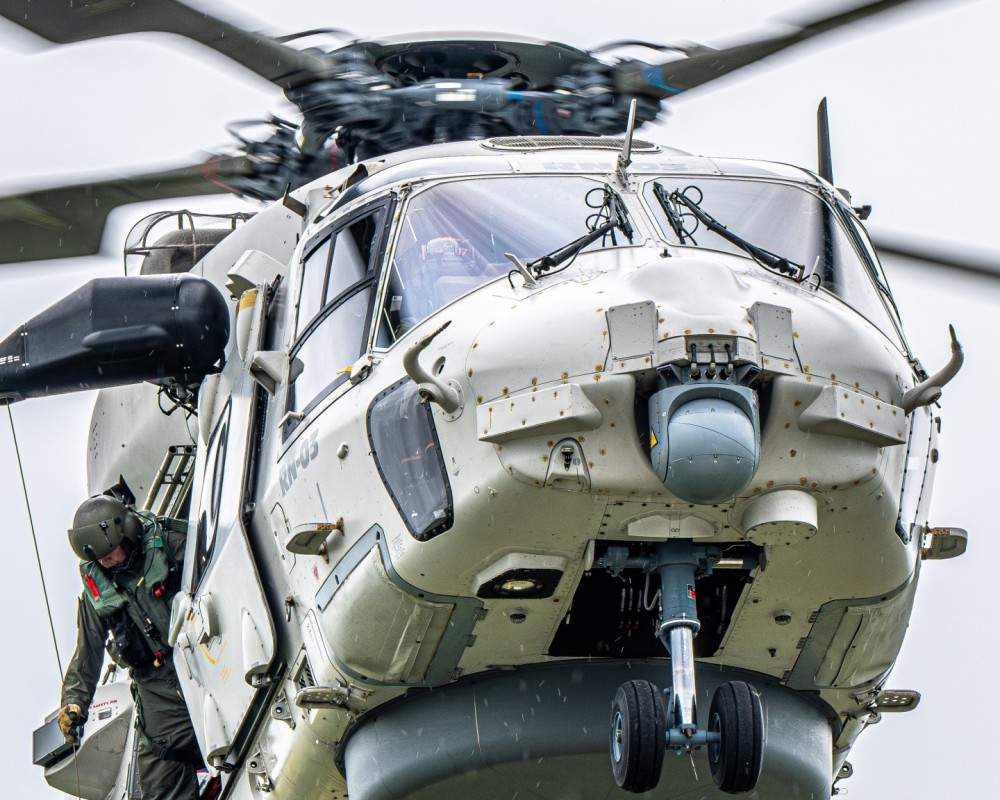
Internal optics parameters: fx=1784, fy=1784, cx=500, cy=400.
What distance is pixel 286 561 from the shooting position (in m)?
7.18

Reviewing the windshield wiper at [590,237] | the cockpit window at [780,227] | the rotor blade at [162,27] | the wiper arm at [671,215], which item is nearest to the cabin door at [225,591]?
the rotor blade at [162,27]

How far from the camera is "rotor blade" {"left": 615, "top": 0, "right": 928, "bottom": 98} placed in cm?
815

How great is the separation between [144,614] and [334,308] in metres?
2.26

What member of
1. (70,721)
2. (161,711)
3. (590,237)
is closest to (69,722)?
(70,721)

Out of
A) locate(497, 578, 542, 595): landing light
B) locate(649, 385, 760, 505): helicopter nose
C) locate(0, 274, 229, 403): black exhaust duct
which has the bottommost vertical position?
locate(497, 578, 542, 595): landing light

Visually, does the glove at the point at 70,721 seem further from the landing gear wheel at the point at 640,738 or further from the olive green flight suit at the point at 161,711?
the landing gear wheel at the point at 640,738

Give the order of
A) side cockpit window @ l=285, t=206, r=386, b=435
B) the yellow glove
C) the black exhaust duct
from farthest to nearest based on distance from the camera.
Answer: the yellow glove, the black exhaust duct, side cockpit window @ l=285, t=206, r=386, b=435

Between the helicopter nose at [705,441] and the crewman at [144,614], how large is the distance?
3.87 m

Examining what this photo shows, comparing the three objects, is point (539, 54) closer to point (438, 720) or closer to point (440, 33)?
point (440, 33)

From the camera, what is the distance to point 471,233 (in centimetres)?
696

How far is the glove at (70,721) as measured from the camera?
9.04 metres

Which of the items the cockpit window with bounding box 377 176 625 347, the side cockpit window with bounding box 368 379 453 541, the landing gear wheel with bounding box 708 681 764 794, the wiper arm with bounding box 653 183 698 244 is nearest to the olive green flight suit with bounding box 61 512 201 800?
the cockpit window with bounding box 377 176 625 347

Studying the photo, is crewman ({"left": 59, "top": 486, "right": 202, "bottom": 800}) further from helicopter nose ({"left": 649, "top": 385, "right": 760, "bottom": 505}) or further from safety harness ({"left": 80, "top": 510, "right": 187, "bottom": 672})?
helicopter nose ({"left": 649, "top": 385, "right": 760, "bottom": 505})

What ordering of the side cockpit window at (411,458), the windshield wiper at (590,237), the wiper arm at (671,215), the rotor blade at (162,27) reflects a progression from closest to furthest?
the side cockpit window at (411,458)
the windshield wiper at (590,237)
the wiper arm at (671,215)
the rotor blade at (162,27)
